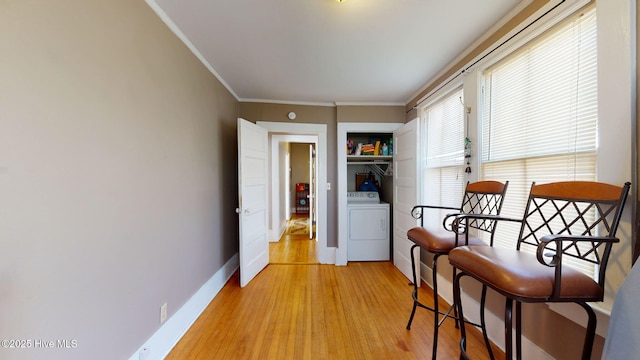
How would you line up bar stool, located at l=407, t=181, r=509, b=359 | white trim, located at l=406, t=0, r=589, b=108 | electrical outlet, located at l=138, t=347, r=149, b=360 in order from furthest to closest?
bar stool, located at l=407, t=181, r=509, b=359, electrical outlet, located at l=138, t=347, r=149, b=360, white trim, located at l=406, t=0, r=589, b=108

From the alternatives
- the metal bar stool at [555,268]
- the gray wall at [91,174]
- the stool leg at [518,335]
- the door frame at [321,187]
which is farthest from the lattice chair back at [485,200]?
the gray wall at [91,174]

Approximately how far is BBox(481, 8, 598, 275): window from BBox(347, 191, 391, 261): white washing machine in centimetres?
161

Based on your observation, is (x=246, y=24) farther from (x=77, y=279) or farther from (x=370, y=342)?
(x=370, y=342)

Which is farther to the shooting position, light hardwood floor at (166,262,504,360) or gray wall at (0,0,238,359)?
light hardwood floor at (166,262,504,360)

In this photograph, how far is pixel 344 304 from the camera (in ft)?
6.81

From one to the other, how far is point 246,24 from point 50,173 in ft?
4.56

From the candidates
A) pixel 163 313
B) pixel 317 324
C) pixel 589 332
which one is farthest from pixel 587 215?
pixel 163 313

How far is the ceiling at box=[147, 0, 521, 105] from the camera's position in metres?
1.39

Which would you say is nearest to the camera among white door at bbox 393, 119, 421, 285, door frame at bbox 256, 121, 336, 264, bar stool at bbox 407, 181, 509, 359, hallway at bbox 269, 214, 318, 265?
bar stool at bbox 407, 181, 509, 359

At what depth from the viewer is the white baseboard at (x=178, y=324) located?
1338mm

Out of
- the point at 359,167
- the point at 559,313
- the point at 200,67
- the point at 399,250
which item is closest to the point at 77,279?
the point at 200,67

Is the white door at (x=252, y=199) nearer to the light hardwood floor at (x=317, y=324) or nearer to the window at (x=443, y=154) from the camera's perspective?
the light hardwood floor at (x=317, y=324)

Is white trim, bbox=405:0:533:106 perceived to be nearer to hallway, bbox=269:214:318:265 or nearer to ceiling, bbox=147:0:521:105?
ceiling, bbox=147:0:521:105

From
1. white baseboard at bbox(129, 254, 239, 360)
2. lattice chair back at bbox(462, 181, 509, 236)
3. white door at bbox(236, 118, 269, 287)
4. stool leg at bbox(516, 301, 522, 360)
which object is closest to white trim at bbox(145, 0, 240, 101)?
white door at bbox(236, 118, 269, 287)
